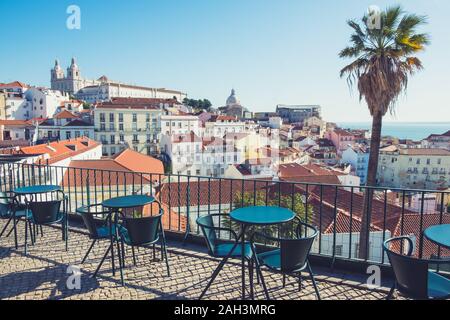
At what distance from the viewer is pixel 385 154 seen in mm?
72062

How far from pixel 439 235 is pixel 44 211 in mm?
5327

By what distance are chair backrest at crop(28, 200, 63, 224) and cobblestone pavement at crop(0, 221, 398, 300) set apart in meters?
0.52

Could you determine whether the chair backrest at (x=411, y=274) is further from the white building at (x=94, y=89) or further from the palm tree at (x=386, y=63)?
the white building at (x=94, y=89)

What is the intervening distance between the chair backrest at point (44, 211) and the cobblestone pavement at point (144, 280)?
523 millimetres

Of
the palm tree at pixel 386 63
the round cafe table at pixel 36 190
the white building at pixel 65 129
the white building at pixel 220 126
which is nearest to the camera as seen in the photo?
the round cafe table at pixel 36 190

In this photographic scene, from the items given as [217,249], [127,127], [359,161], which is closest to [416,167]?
[359,161]

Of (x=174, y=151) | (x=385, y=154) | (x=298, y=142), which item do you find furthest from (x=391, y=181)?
(x=174, y=151)

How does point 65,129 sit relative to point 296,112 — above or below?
below

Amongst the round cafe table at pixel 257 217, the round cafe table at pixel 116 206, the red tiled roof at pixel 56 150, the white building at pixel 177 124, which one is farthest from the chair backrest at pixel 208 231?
Answer: the white building at pixel 177 124

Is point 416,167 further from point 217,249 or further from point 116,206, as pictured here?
point 116,206

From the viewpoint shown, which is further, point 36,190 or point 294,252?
point 36,190

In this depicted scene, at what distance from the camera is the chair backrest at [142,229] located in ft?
14.5

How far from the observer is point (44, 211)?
557cm
